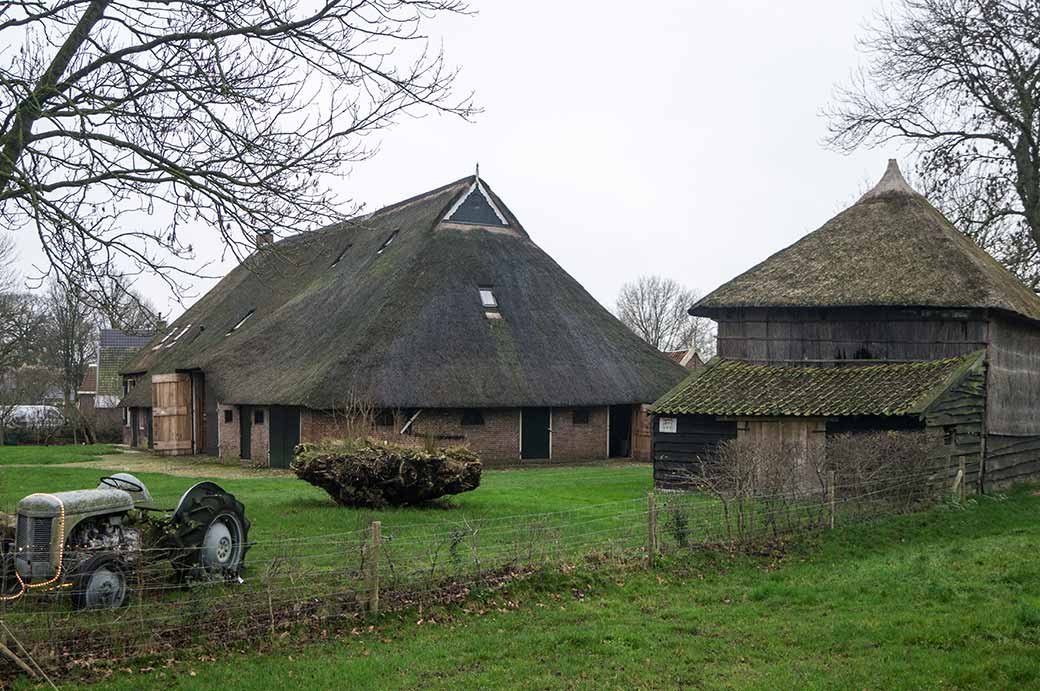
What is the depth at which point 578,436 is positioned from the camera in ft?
99.6

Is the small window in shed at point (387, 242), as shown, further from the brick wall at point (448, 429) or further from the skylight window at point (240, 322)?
the brick wall at point (448, 429)

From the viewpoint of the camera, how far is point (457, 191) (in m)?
35.6

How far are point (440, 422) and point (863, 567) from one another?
17.0 m

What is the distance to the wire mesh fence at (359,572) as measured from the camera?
27.3 feet

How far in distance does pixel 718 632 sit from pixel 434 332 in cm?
2103

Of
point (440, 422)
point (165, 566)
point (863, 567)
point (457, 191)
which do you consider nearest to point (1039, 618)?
point (863, 567)

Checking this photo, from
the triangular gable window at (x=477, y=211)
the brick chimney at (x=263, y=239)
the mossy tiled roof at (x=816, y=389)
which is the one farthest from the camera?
the triangular gable window at (x=477, y=211)

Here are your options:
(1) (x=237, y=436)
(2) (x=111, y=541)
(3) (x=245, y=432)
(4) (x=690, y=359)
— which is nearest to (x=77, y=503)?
(2) (x=111, y=541)

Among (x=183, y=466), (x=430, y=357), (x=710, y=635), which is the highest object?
(x=430, y=357)

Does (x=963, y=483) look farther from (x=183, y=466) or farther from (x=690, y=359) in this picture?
(x=690, y=359)

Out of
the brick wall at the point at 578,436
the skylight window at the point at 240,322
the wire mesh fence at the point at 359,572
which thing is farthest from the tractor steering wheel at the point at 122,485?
the skylight window at the point at 240,322

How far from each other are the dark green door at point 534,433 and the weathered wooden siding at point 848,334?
7.09 m

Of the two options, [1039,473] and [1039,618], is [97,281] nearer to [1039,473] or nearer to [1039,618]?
[1039,618]

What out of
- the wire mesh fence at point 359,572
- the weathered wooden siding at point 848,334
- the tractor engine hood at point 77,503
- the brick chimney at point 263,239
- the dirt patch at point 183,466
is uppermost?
the brick chimney at point 263,239
